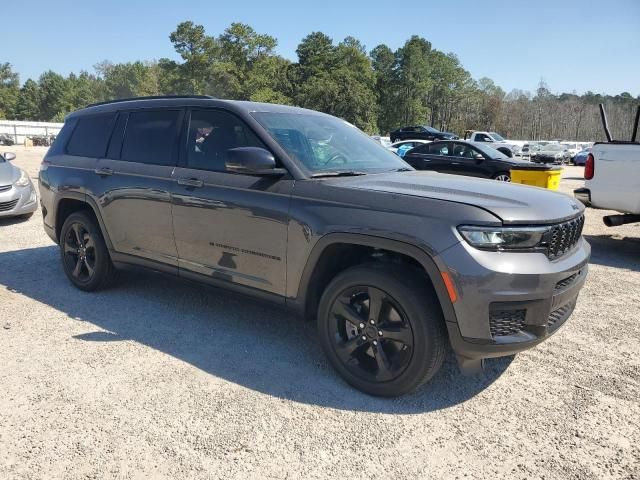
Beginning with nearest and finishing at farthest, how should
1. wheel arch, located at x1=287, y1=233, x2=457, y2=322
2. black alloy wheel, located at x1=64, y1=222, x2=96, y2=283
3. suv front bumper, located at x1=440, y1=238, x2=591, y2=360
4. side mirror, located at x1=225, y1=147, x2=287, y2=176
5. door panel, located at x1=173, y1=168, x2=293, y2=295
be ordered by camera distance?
suv front bumper, located at x1=440, y1=238, x2=591, y2=360
wheel arch, located at x1=287, y1=233, x2=457, y2=322
side mirror, located at x1=225, y1=147, x2=287, y2=176
door panel, located at x1=173, y1=168, x2=293, y2=295
black alloy wheel, located at x1=64, y1=222, x2=96, y2=283

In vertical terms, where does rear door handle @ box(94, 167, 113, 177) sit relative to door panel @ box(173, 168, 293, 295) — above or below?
above

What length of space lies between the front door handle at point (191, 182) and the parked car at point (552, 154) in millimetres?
29891

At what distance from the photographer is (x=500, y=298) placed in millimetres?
2756

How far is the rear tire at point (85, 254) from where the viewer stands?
16.2ft

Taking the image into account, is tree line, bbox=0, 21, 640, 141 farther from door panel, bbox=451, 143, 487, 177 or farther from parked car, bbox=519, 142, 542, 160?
door panel, bbox=451, 143, 487, 177

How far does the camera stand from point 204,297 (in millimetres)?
5035

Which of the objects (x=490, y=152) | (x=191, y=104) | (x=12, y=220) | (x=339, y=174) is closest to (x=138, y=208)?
(x=191, y=104)

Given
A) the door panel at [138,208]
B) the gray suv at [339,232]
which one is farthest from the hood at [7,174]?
the door panel at [138,208]

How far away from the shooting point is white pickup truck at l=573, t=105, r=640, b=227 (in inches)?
266

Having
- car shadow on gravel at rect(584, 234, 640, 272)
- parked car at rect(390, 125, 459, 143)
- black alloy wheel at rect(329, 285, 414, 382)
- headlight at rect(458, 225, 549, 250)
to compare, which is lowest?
car shadow on gravel at rect(584, 234, 640, 272)

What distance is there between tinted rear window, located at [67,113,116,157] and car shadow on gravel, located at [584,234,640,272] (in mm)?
6102

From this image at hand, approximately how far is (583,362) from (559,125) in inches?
3681

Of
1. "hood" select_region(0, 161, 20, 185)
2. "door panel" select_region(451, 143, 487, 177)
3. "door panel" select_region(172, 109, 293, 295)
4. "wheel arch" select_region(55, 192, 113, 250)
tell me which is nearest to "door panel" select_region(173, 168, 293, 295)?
"door panel" select_region(172, 109, 293, 295)

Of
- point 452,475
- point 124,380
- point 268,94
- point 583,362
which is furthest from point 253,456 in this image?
point 268,94
